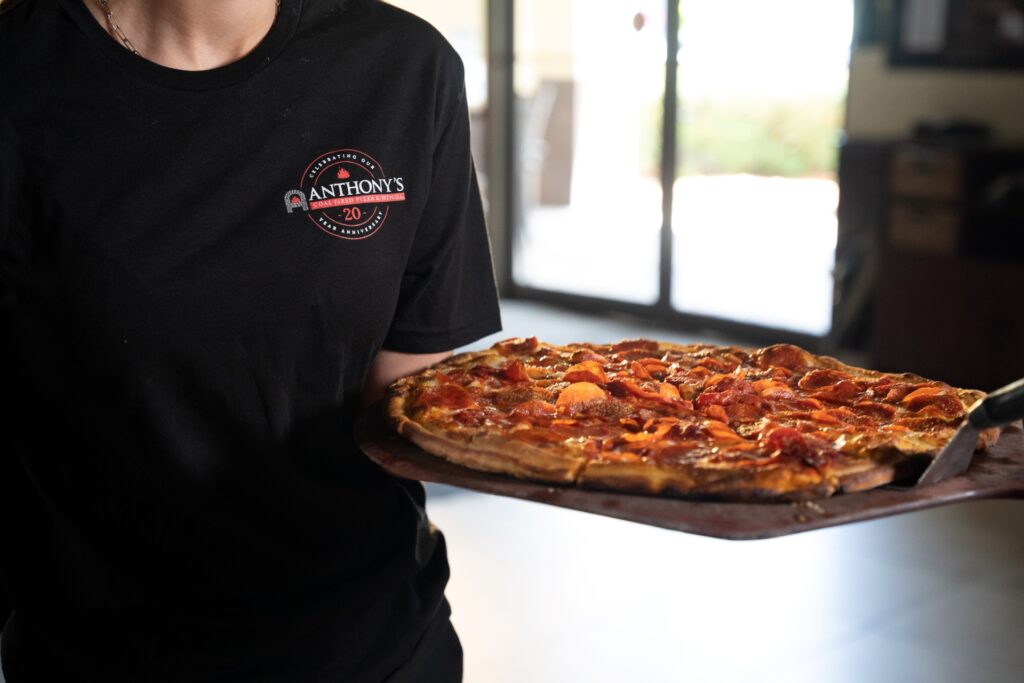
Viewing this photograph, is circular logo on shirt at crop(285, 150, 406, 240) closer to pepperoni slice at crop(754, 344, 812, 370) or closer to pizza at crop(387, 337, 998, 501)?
pizza at crop(387, 337, 998, 501)

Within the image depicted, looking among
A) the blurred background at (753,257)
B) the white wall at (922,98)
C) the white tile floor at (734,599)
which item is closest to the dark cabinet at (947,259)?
the blurred background at (753,257)

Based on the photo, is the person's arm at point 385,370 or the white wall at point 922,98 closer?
the person's arm at point 385,370

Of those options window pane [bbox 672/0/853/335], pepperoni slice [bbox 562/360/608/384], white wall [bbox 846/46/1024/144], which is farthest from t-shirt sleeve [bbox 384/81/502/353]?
window pane [bbox 672/0/853/335]

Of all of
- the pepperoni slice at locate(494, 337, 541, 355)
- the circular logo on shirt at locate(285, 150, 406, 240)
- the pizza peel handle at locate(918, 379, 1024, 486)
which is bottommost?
the pepperoni slice at locate(494, 337, 541, 355)

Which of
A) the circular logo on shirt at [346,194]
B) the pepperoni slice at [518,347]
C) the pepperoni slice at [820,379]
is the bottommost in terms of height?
the pepperoni slice at [518,347]

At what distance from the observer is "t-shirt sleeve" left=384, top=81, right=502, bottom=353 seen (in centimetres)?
127

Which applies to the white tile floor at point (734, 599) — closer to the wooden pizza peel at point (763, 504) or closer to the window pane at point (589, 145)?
the wooden pizza peel at point (763, 504)

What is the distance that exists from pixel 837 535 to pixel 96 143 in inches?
103

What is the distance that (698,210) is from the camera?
17.8 feet

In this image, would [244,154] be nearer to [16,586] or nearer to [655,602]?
[16,586]

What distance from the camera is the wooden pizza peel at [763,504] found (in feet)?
2.98

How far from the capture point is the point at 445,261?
1.28 metres

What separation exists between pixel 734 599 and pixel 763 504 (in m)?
1.98

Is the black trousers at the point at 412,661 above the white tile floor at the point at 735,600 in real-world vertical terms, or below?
above
